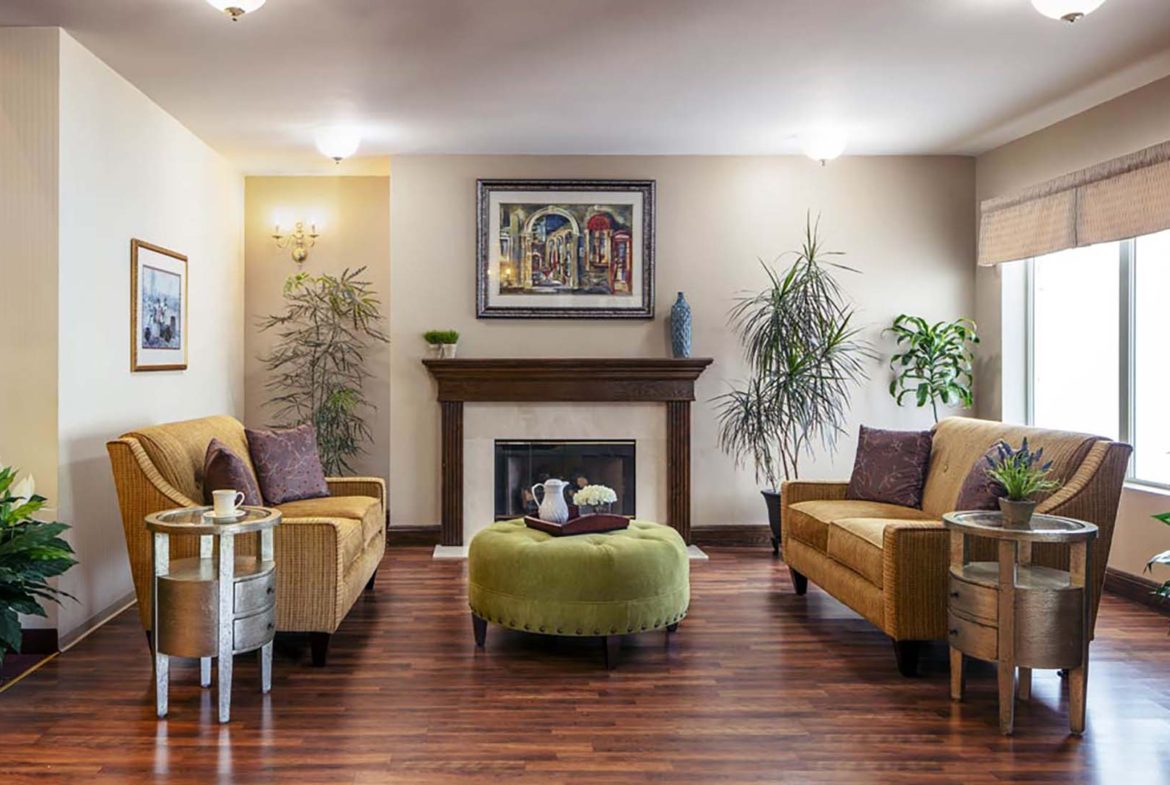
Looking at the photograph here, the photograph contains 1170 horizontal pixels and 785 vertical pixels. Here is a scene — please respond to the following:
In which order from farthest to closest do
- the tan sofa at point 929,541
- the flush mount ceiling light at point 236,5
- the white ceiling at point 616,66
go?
the white ceiling at point 616,66
the tan sofa at point 929,541
the flush mount ceiling light at point 236,5

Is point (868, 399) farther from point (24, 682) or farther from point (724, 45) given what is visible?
point (24, 682)

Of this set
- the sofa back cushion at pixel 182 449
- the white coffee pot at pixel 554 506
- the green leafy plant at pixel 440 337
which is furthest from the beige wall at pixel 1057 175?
the sofa back cushion at pixel 182 449

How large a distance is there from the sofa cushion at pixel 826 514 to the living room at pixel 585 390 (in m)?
0.04

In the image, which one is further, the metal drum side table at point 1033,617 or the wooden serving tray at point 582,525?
the wooden serving tray at point 582,525

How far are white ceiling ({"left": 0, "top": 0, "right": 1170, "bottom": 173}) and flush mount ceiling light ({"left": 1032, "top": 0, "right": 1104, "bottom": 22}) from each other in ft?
0.97

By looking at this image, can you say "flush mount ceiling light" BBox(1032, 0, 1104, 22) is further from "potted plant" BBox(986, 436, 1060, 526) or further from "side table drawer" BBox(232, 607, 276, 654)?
"side table drawer" BBox(232, 607, 276, 654)

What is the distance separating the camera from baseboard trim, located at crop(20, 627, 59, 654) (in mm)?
3801

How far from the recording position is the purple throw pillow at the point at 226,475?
3787 millimetres

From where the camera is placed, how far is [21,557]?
3387 millimetres

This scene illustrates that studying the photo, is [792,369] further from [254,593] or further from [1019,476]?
[254,593]

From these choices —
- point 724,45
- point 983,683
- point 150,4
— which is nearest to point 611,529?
point 983,683

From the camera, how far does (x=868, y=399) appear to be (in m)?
6.28

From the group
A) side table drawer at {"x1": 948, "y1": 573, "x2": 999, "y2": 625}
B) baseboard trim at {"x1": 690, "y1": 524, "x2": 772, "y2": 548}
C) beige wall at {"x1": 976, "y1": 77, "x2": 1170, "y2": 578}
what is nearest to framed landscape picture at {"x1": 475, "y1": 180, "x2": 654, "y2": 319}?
baseboard trim at {"x1": 690, "y1": 524, "x2": 772, "y2": 548}

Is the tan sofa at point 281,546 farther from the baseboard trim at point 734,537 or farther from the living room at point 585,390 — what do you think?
the baseboard trim at point 734,537
